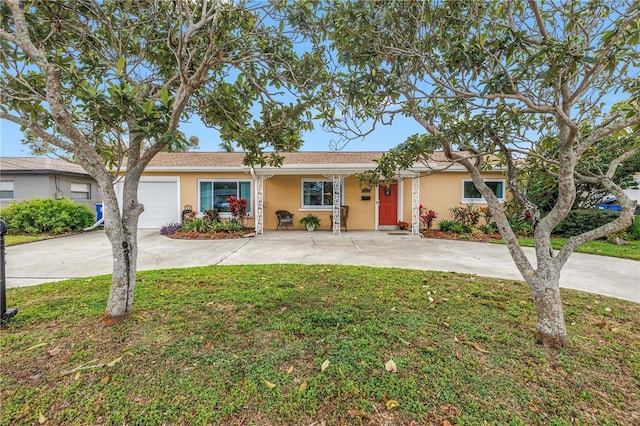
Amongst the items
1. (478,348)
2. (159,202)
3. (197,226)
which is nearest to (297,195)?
(197,226)

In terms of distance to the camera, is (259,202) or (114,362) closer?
(114,362)

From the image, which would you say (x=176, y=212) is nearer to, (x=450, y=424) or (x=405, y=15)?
(x=405, y=15)

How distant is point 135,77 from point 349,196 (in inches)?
357

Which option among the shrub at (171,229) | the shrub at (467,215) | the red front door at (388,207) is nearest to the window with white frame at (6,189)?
the shrub at (171,229)

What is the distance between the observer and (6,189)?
14.0m

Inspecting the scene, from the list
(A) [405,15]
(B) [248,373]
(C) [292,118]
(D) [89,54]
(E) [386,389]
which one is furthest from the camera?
(C) [292,118]

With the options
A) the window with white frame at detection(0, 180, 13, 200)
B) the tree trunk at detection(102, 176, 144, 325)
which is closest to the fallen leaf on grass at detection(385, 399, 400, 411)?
the tree trunk at detection(102, 176, 144, 325)

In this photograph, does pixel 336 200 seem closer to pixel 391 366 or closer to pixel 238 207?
pixel 238 207

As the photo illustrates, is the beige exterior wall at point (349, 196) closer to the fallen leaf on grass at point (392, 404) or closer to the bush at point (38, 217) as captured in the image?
the bush at point (38, 217)

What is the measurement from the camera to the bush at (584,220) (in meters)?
8.97

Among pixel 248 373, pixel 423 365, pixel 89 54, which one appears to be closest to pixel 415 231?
pixel 423 365

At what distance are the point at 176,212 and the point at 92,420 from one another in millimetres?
11430

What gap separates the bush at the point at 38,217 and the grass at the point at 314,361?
8.25 metres

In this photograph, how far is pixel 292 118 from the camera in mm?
3615
